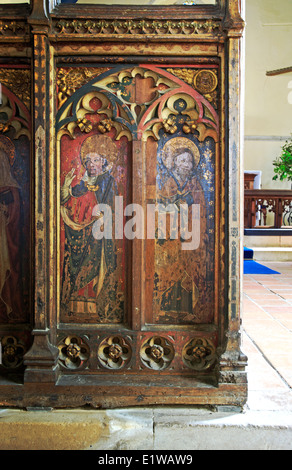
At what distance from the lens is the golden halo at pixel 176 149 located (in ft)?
6.91

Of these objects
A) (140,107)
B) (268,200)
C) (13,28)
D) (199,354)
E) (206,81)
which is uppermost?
(13,28)

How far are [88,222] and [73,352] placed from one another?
2.38ft

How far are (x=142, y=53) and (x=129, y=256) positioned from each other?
110cm

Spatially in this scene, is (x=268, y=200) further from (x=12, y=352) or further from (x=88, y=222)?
(x=12, y=352)

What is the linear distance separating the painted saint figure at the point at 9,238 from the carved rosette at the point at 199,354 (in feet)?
3.19

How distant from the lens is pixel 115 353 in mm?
2090

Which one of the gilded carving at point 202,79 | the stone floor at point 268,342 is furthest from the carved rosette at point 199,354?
the gilded carving at point 202,79

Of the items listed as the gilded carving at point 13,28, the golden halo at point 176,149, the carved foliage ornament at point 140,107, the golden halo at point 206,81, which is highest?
the gilded carving at point 13,28

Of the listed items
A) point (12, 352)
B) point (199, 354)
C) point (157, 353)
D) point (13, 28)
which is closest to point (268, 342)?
point (199, 354)

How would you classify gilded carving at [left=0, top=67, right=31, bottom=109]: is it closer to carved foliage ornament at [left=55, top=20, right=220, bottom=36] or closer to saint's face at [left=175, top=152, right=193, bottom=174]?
carved foliage ornament at [left=55, top=20, right=220, bottom=36]

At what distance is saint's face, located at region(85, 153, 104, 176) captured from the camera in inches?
83.7

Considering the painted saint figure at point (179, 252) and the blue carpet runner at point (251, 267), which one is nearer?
the painted saint figure at point (179, 252)

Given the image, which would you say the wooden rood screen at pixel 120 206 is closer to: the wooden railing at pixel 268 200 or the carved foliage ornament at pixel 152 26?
the carved foliage ornament at pixel 152 26

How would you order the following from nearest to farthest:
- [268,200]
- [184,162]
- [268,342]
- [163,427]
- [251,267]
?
[163,427] < [184,162] < [268,342] < [251,267] < [268,200]
